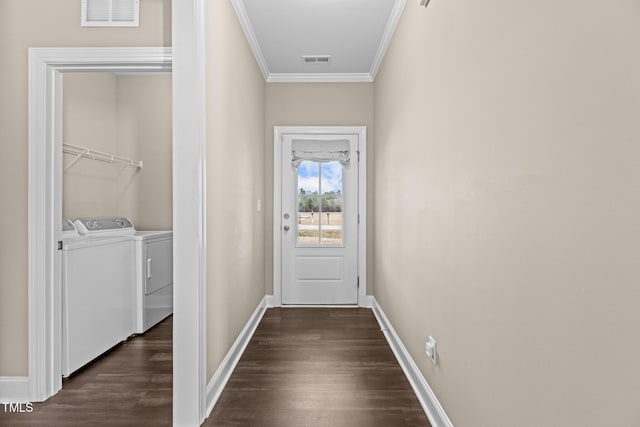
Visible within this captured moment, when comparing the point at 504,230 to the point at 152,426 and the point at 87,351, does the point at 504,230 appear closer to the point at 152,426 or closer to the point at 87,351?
the point at 152,426

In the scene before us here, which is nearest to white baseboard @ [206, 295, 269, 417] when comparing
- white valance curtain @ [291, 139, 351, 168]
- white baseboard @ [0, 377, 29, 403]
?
white baseboard @ [0, 377, 29, 403]

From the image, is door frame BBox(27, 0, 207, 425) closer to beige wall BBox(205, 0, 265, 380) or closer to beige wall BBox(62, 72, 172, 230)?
beige wall BBox(205, 0, 265, 380)

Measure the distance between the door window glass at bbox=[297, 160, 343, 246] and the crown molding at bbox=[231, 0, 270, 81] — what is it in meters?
1.09

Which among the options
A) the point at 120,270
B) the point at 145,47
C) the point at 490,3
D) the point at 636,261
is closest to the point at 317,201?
the point at 120,270

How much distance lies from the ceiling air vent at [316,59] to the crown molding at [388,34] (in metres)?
0.48

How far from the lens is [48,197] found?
2.17m

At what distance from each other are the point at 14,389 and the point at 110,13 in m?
2.20

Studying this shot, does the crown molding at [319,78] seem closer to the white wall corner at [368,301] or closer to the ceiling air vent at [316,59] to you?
the ceiling air vent at [316,59]

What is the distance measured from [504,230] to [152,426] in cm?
190

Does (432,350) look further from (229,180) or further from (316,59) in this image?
(316,59)

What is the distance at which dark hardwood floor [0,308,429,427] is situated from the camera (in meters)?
1.98

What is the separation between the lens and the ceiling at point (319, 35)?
9.50ft

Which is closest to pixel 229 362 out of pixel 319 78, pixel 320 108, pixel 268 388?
pixel 268 388

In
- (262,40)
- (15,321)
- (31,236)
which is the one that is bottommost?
(15,321)
